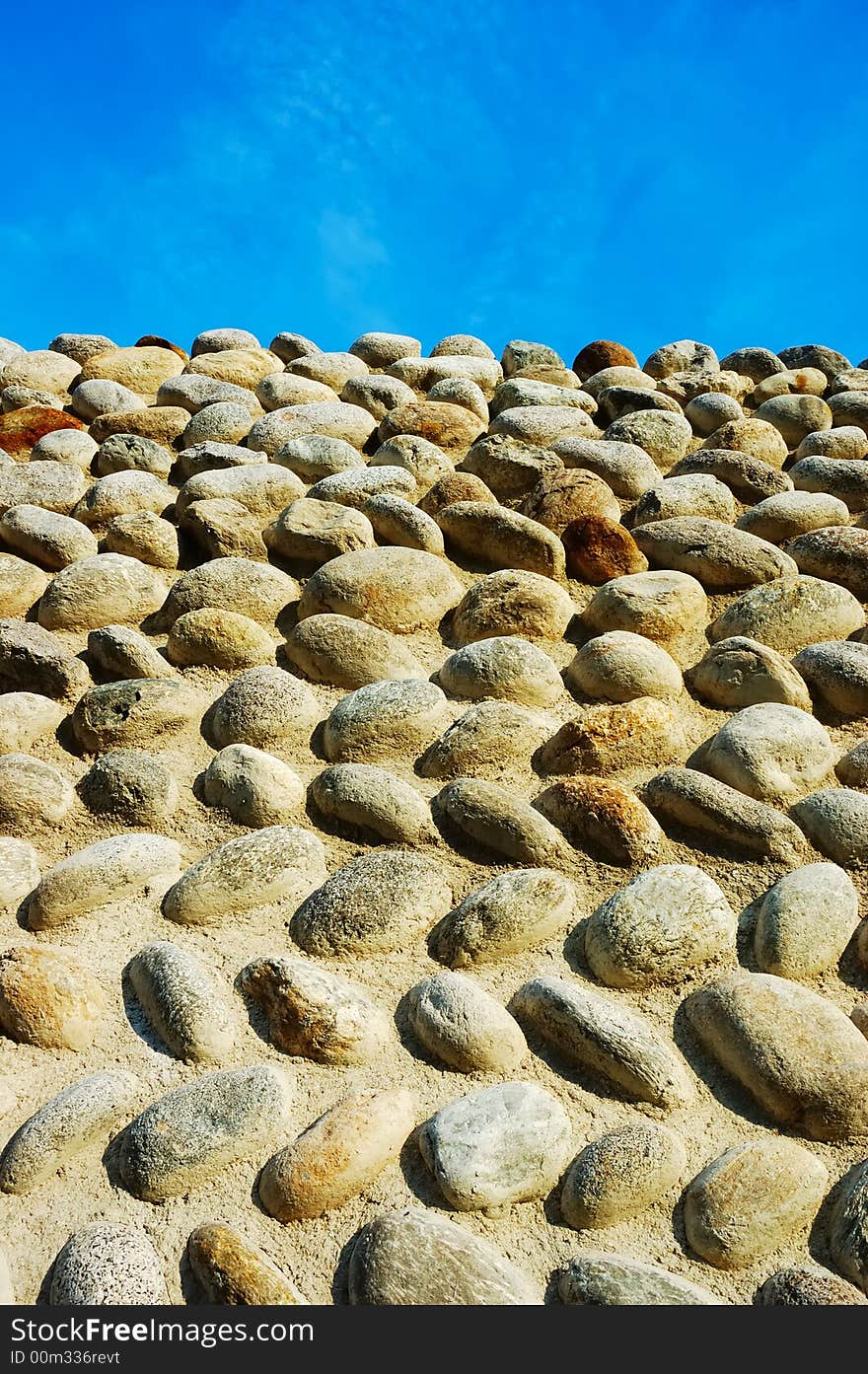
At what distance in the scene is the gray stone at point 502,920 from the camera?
1.84m

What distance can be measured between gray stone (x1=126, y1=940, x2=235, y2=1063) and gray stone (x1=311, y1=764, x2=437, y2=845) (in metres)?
0.40

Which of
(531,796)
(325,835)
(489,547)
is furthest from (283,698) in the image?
(489,547)

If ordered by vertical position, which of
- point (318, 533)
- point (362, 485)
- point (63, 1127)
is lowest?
point (63, 1127)

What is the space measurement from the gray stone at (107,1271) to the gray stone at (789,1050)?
32.3 inches

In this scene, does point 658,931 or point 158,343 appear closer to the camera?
point 658,931

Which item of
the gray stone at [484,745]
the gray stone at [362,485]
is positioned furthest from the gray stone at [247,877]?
the gray stone at [362,485]

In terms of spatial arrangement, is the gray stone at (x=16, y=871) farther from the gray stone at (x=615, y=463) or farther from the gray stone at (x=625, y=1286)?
the gray stone at (x=615, y=463)

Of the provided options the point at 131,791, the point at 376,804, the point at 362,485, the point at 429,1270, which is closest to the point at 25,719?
the point at 131,791

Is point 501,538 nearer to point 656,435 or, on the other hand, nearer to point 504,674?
point 504,674

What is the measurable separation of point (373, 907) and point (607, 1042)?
446mm

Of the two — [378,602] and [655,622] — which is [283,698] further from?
[655,622]

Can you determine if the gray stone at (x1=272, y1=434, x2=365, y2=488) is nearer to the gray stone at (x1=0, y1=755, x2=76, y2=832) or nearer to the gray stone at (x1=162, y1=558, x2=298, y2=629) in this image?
the gray stone at (x1=162, y1=558, x2=298, y2=629)

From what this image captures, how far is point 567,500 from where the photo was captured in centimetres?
307

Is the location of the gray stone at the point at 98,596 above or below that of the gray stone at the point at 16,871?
above
